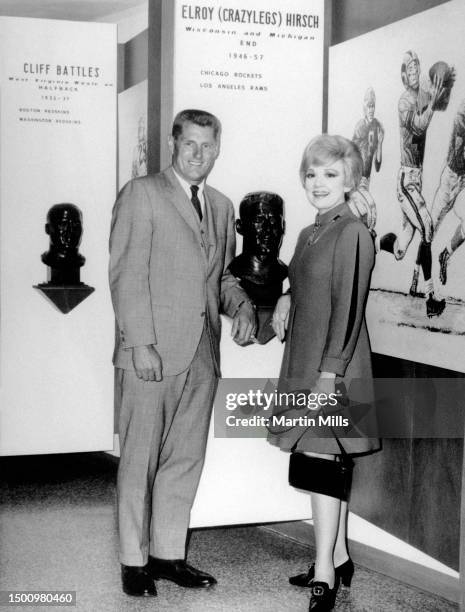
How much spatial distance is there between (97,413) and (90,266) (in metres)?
0.75

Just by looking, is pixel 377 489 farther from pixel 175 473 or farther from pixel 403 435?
pixel 175 473

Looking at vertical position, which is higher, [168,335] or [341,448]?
[168,335]

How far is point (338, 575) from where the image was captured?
301cm

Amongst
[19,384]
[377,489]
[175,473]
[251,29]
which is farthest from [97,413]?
[251,29]

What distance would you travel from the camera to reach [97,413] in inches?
169

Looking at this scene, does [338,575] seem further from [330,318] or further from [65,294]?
[65,294]

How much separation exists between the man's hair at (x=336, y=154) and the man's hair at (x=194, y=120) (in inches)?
14.4

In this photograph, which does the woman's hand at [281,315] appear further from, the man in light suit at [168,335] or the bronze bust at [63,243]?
the bronze bust at [63,243]

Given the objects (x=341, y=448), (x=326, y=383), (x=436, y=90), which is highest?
(x=436, y=90)

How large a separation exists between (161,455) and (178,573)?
17.0 inches

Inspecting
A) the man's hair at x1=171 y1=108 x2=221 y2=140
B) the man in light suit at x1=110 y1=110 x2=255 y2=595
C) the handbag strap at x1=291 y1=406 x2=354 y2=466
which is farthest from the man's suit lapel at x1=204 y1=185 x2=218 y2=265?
the handbag strap at x1=291 y1=406 x2=354 y2=466

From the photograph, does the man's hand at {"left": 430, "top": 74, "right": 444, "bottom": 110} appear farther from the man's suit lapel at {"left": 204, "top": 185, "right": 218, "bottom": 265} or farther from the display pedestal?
the display pedestal

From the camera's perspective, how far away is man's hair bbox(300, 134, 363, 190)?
284cm

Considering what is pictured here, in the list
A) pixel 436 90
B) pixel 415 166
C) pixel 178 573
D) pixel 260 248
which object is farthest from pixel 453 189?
pixel 178 573
